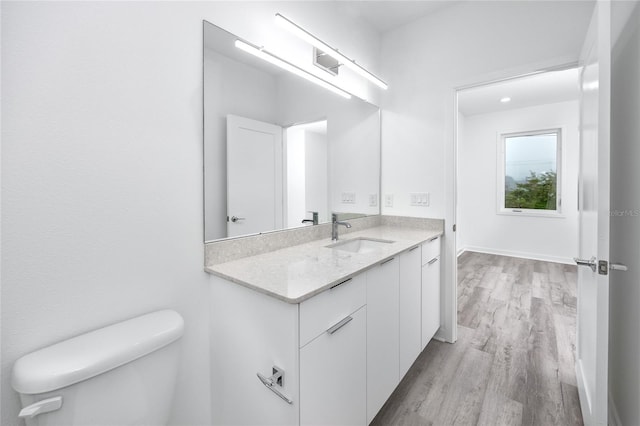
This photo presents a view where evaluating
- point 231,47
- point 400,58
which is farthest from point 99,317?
point 400,58

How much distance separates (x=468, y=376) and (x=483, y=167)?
169 inches

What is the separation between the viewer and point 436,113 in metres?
2.21

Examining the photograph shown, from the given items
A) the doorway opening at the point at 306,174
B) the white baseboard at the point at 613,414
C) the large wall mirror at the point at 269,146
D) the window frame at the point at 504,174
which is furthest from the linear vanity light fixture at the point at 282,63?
the window frame at the point at 504,174

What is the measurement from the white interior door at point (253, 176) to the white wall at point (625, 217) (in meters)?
1.62

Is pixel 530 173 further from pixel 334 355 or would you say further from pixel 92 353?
pixel 92 353

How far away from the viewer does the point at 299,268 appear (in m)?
1.23

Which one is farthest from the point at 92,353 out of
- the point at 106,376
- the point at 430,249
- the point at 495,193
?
the point at 495,193

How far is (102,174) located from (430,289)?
2001 millimetres

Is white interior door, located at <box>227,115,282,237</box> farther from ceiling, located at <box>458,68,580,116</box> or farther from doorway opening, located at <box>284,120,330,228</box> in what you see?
ceiling, located at <box>458,68,580,116</box>

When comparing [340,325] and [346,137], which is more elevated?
[346,137]

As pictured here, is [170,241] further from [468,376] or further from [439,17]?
[439,17]

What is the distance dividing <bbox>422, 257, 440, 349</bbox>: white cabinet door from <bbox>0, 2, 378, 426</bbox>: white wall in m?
1.39

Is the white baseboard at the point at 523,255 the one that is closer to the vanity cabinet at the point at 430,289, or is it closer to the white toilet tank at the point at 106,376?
the vanity cabinet at the point at 430,289

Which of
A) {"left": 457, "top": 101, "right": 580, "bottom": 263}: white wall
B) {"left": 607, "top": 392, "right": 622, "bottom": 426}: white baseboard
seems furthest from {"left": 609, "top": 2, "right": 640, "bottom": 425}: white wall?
{"left": 457, "top": 101, "right": 580, "bottom": 263}: white wall
